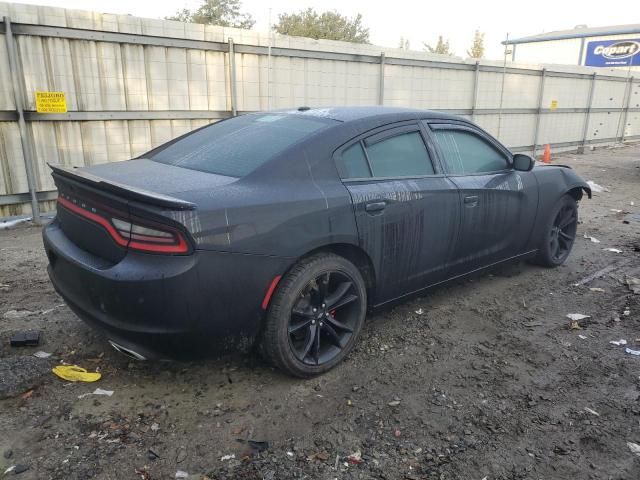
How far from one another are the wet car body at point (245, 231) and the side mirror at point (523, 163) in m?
0.68

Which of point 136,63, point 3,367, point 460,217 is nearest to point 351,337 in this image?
point 460,217

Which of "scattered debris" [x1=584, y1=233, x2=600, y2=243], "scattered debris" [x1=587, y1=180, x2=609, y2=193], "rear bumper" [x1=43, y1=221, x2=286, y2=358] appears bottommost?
"scattered debris" [x1=587, y1=180, x2=609, y2=193]

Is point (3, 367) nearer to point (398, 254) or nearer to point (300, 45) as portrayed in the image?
point (398, 254)

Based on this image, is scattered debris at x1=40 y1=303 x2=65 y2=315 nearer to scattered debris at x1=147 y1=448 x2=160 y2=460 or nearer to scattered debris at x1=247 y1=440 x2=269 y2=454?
scattered debris at x1=147 y1=448 x2=160 y2=460

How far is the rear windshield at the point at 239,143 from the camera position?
9.84ft

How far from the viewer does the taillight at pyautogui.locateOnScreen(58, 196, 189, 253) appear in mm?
2400

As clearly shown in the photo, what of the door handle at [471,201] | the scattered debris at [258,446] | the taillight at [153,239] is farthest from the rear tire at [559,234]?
the taillight at [153,239]

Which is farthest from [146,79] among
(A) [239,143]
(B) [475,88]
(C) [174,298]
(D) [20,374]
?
(B) [475,88]

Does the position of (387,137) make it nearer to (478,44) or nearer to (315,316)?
(315,316)

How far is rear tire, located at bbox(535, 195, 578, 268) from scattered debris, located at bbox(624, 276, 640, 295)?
24.2 inches

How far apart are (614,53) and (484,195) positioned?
126 feet

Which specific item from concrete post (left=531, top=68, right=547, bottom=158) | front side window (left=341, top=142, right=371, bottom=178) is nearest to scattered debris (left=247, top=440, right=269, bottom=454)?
front side window (left=341, top=142, right=371, bottom=178)

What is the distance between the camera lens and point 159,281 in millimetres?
2395

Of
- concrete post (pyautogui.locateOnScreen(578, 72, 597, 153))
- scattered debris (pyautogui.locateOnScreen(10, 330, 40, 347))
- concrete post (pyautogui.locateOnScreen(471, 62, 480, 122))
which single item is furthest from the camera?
concrete post (pyautogui.locateOnScreen(578, 72, 597, 153))
